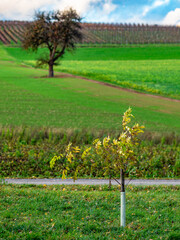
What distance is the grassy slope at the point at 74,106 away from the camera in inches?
1019

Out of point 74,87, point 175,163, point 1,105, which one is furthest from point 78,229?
point 74,87

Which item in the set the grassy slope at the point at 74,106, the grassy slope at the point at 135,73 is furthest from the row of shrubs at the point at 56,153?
the grassy slope at the point at 135,73

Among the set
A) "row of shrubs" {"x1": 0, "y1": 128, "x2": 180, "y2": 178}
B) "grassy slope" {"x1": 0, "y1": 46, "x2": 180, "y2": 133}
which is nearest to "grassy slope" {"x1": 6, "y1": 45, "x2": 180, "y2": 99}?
"grassy slope" {"x1": 0, "y1": 46, "x2": 180, "y2": 133}

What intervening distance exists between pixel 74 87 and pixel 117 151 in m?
33.9

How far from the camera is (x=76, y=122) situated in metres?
25.7

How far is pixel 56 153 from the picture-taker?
64.5 feet

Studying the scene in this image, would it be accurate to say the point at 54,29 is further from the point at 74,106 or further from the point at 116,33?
the point at 116,33

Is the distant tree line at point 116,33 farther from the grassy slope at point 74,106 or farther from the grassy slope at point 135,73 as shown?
the grassy slope at point 74,106

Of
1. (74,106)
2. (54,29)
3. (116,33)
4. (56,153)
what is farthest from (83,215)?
(116,33)

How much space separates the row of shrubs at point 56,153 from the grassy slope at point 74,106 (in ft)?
6.71

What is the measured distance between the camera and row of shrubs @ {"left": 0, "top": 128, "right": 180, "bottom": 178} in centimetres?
1819

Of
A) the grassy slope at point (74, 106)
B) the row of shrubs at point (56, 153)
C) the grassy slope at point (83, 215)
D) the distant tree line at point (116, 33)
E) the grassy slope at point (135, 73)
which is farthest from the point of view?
the distant tree line at point (116, 33)

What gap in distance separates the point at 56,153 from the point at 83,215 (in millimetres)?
9733

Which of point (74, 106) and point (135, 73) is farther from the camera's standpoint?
point (135, 73)
